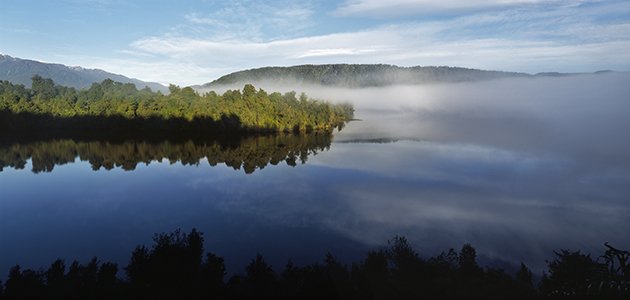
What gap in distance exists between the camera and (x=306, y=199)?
51.5 metres

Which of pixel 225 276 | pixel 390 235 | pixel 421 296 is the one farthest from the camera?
pixel 390 235

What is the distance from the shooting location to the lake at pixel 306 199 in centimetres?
3472

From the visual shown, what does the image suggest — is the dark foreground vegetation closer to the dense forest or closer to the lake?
the lake

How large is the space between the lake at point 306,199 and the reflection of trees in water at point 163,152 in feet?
1.89

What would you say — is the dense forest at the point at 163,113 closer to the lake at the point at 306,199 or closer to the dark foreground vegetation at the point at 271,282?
the lake at the point at 306,199

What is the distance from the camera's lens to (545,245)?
35000mm

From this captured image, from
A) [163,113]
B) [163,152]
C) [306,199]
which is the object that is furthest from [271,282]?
[163,113]

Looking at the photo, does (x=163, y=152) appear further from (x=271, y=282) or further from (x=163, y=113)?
(x=271, y=282)

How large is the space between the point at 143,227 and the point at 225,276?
15707 millimetres

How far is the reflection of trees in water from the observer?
75938mm

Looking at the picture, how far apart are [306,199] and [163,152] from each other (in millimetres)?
48435

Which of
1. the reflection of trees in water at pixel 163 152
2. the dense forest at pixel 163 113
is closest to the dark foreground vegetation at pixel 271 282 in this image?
the reflection of trees in water at pixel 163 152

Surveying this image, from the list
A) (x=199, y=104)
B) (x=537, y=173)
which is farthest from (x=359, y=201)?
(x=199, y=104)

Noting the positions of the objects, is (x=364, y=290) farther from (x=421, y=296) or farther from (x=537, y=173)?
(x=537, y=173)
